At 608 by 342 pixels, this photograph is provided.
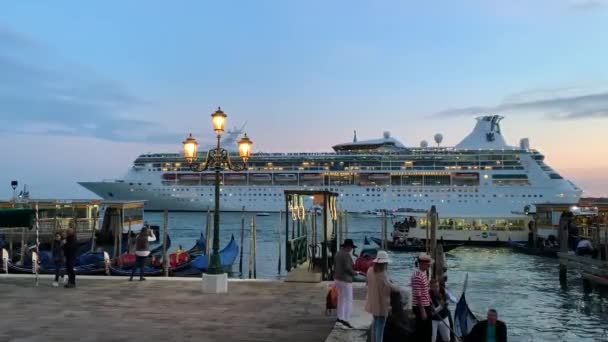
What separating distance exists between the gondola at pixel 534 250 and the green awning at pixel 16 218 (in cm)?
2424

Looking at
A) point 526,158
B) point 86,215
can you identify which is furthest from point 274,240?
point 526,158

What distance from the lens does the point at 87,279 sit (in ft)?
37.9

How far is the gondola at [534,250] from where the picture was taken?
88.4 ft

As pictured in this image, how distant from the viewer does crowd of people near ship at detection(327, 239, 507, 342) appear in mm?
5859

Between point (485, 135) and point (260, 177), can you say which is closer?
point (260, 177)

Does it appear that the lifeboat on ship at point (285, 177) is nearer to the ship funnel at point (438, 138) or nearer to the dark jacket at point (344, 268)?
the ship funnel at point (438, 138)

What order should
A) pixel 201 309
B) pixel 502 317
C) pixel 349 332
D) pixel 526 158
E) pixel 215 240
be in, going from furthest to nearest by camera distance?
1. pixel 526 158
2. pixel 502 317
3. pixel 215 240
4. pixel 201 309
5. pixel 349 332

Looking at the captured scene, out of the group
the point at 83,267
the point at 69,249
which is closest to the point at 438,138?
the point at 83,267

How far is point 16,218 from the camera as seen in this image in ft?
31.4

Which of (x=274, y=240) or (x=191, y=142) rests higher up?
(x=191, y=142)

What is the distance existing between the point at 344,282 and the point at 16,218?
6.06m

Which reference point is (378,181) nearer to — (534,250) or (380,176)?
(380,176)

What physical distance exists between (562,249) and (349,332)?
1712cm

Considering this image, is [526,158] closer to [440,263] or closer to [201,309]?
[440,263]
